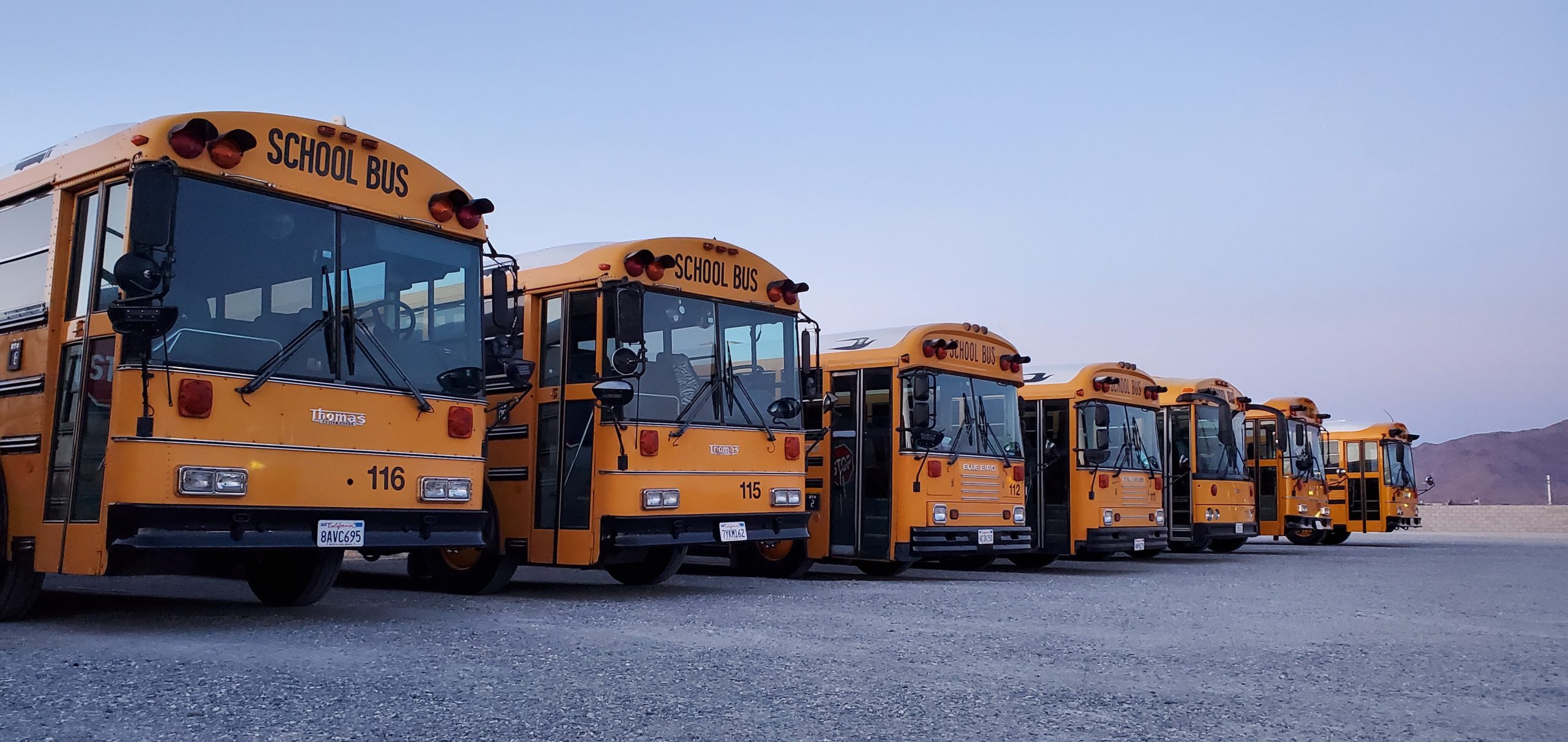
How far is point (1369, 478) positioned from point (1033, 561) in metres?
10.9

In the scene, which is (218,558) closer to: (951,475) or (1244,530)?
(951,475)

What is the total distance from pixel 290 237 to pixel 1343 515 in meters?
20.9

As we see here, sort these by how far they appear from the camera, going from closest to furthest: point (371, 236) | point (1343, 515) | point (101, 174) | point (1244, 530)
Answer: point (101, 174)
point (371, 236)
point (1244, 530)
point (1343, 515)

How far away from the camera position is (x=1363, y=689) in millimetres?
5176

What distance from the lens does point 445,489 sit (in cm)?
727

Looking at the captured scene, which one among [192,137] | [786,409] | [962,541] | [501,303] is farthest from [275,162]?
[962,541]

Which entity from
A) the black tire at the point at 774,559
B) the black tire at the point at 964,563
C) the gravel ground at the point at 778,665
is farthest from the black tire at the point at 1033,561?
the gravel ground at the point at 778,665

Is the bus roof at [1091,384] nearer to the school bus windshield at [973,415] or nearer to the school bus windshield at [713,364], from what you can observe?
the school bus windshield at [973,415]

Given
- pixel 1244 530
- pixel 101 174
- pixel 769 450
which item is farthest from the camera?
pixel 1244 530

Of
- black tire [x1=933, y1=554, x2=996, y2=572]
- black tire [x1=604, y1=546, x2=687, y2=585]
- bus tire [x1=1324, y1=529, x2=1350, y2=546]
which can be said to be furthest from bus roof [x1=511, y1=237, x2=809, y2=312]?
bus tire [x1=1324, y1=529, x2=1350, y2=546]

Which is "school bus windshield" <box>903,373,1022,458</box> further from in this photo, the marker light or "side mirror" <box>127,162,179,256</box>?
"side mirror" <box>127,162,179,256</box>

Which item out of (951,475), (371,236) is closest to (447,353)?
(371,236)

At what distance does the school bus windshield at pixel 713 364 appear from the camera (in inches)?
364

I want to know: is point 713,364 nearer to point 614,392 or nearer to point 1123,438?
point 614,392
